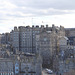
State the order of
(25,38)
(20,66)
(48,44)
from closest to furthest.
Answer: (20,66)
(48,44)
(25,38)

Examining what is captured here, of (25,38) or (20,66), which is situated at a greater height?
(25,38)

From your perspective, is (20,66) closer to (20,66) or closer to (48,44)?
(20,66)

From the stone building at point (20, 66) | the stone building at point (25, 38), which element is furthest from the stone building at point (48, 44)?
the stone building at point (20, 66)

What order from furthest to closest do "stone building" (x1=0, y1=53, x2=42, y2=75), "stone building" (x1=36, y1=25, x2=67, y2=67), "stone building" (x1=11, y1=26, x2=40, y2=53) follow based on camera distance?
"stone building" (x1=11, y1=26, x2=40, y2=53) → "stone building" (x1=36, y1=25, x2=67, y2=67) → "stone building" (x1=0, y1=53, x2=42, y2=75)

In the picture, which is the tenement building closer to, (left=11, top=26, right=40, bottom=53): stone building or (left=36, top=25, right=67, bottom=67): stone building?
(left=36, top=25, right=67, bottom=67): stone building

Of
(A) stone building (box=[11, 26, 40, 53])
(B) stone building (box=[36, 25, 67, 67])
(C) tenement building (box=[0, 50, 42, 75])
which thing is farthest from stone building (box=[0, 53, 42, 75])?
(A) stone building (box=[11, 26, 40, 53])

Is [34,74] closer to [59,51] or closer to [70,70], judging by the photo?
[70,70]

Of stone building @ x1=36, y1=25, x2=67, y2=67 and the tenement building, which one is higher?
stone building @ x1=36, y1=25, x2=67, y2=67

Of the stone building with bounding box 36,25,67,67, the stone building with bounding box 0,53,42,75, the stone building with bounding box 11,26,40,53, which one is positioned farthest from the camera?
the stone building with bounding box 11,26,40,53

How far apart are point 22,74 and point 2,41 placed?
5635 centimetres

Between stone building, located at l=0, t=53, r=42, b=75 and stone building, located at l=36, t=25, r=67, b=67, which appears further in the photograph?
stone building, located at l=36, t=25, r=67, b=67

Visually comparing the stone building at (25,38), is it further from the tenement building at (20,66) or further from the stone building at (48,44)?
the tenement building at (20,66)

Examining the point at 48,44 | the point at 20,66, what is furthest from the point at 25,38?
the point at 20,66

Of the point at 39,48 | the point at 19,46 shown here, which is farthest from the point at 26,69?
the point at 19,46
